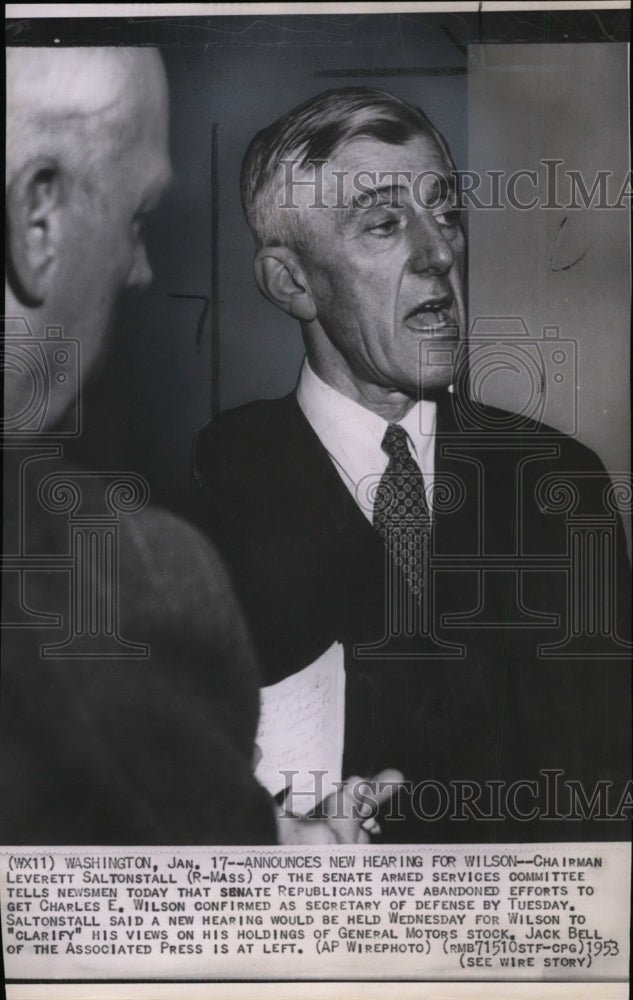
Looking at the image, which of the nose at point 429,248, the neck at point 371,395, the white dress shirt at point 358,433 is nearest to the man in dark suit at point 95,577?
the white dress shirt at point 358,433

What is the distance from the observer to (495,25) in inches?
120

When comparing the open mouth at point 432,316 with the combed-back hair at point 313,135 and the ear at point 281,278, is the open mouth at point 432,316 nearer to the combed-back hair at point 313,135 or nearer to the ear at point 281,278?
the ear at point 281,278

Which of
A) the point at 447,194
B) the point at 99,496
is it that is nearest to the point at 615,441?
the point at 447,194

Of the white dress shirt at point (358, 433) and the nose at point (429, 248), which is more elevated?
the nose at point (429, 248)

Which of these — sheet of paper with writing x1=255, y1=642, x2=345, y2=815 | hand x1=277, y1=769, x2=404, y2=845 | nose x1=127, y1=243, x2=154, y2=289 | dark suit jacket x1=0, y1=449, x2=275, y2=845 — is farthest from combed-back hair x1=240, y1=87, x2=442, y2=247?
hand x1=277, y1=769, x2=404, y2=845

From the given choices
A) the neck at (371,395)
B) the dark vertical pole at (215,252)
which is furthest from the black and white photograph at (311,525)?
the neck at (371,395)

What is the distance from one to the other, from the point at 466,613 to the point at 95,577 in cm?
112

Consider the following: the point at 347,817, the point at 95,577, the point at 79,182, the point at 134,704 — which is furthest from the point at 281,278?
the point at 347,817

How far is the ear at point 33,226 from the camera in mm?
3049

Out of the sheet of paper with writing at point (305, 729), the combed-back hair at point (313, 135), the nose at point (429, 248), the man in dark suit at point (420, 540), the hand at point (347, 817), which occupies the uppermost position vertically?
the combed-back hair at point (313, 135)

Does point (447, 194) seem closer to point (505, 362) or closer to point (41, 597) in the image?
point (505, 362)

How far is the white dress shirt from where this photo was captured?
3070 mm

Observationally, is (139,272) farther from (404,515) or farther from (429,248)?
(404,515)

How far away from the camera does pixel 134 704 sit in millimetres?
3033
